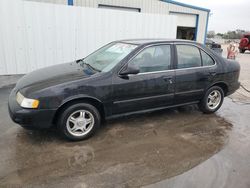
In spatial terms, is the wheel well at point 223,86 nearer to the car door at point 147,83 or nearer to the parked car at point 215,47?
the car door at point 147,83

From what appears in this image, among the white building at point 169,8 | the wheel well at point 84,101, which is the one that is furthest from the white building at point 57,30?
the wheel well at point 84,101

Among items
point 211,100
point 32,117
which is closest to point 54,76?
point 32,117

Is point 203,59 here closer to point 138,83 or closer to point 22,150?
point 138,83

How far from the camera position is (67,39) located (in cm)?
705

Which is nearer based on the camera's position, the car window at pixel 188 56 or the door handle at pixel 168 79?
the door handle at pixel 168 79

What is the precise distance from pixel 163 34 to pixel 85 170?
23.1ft

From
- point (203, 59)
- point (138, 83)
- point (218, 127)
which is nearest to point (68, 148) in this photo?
point (138, 83)

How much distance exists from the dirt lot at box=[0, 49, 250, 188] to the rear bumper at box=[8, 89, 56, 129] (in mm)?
379

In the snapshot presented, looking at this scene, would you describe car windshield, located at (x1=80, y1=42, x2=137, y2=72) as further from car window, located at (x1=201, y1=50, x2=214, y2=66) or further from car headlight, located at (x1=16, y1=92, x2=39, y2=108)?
car window, located at (x1=201, y1=50, x2=214, y2=66)

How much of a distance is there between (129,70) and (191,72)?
1436 millimetres

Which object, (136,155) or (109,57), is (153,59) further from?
(136,155)

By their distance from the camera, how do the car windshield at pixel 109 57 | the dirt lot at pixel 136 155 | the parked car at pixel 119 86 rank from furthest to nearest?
the car windshield at pixel 109 57 → the parked car at pixel 119 86 → the dirt lot at pixel 136 155

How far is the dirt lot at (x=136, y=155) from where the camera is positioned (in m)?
2.59

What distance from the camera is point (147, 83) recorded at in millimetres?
3740
